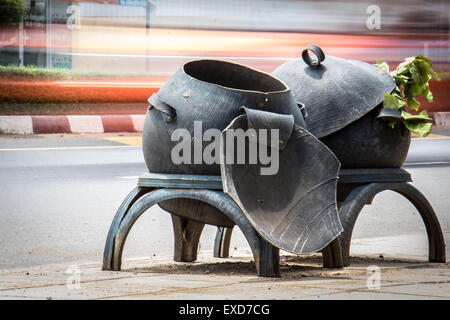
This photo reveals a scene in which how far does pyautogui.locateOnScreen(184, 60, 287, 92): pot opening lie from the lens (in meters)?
4.77

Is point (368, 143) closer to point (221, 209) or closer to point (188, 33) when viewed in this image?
point (221, 209)

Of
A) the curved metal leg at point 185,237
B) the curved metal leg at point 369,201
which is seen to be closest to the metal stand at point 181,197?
the curved metal leg at point 185,237

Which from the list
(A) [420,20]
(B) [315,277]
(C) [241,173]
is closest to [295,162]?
(C) [241,173]

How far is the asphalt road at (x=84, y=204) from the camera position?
5.84m

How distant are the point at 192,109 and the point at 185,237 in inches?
41.3

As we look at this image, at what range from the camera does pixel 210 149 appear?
13.8ft

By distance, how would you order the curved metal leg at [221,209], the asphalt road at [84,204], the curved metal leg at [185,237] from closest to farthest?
1. the curved metal leg at [221,209]
2. the curved metal leg at [185,237]
3. the asphalt road at [84,204]

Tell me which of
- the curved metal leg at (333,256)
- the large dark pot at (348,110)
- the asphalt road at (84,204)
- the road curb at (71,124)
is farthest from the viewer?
the road curb at (71,124)

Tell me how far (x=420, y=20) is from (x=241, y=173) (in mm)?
14760

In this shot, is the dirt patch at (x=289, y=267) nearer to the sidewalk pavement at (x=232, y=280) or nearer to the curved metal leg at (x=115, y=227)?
the sidewalk pavement at (x=232, y=280)

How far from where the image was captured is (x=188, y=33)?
1661cm

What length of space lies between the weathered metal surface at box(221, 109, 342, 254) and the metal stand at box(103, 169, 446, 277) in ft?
0.33

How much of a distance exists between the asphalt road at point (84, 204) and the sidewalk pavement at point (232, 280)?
72 centimetres

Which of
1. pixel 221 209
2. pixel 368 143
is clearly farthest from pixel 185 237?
pixel 368 143
